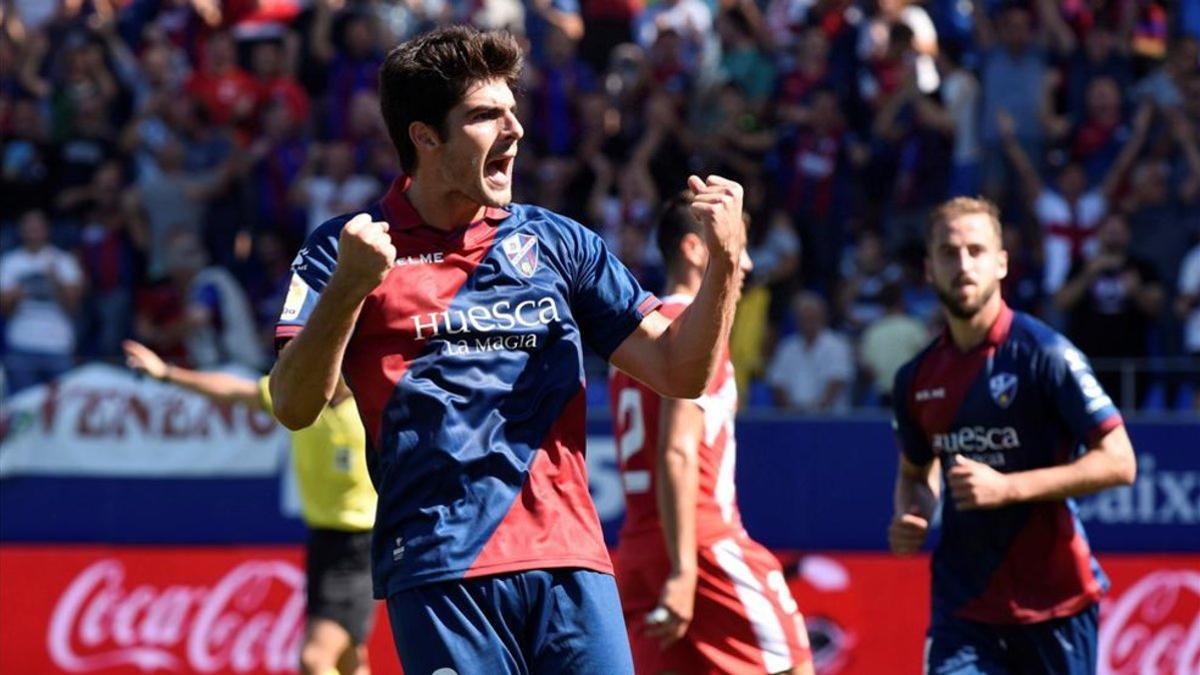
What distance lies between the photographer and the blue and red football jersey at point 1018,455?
667cm

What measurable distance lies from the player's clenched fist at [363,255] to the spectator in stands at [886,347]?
9055 mm

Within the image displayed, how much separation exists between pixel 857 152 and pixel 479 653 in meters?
10.9

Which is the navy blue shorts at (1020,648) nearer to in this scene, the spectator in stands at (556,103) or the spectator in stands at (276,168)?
the spectator in stands at (556,103)

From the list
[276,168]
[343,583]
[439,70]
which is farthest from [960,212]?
[276,168]

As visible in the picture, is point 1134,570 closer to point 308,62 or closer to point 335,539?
point 335,539

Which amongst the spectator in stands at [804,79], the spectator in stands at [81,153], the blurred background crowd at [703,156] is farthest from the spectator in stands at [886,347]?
the spectator in stands at [81,153]

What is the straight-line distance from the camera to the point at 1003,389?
6.78 metres

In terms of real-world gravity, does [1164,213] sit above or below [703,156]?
below

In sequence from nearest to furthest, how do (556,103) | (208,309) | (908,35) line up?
(208,309) → (908,35) → (556,103)

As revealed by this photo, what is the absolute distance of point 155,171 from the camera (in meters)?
16.2

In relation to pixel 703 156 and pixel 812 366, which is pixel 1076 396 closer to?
pixel 812 366

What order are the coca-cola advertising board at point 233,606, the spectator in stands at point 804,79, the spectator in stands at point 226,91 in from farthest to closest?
the spectator in stands at point 226,91
the spectator in stands at point 804,79
the coca-cola advertising board at point 233,606

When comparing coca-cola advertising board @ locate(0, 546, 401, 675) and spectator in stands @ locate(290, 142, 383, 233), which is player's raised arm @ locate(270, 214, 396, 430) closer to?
coca-cola advertising board @ locate(0, 546, 401, 675)

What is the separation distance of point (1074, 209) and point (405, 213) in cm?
1004
